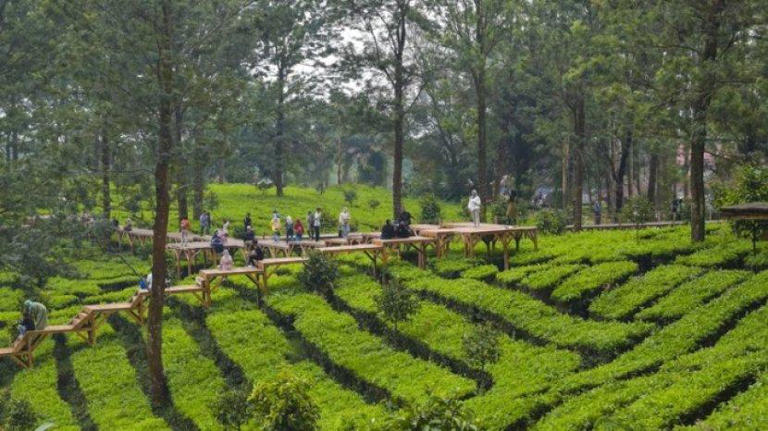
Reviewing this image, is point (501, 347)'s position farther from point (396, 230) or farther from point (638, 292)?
point (396, 230)

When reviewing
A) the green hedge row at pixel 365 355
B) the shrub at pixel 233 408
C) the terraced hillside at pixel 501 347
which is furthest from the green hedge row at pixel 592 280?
the shrub at pixel 233 408

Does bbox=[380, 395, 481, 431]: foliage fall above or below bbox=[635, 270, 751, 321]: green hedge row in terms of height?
below

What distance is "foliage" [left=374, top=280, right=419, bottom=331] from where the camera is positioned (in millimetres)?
23062

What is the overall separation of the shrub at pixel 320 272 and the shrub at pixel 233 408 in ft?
34.9

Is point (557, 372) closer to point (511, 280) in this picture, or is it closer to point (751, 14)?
point (511, 280)

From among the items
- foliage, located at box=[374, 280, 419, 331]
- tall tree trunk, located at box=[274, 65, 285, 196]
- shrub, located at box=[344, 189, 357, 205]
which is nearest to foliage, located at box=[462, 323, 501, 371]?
foliage, located at box=[374, 280, 419, 331]

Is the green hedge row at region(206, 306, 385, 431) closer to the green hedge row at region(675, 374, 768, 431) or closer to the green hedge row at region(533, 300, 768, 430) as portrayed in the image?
the green hedge row at region(533, 300, 768, 430)

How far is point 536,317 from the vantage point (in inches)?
885

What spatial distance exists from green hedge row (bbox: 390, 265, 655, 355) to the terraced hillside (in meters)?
0.07

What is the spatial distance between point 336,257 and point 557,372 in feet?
53.3

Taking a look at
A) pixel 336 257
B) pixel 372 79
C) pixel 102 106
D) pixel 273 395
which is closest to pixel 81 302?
pixel 336 257

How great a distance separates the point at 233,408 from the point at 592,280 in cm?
1151

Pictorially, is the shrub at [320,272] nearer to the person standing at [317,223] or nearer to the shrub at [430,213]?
the person standing at [317,223]

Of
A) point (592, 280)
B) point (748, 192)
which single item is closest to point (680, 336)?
point (592, 280)
